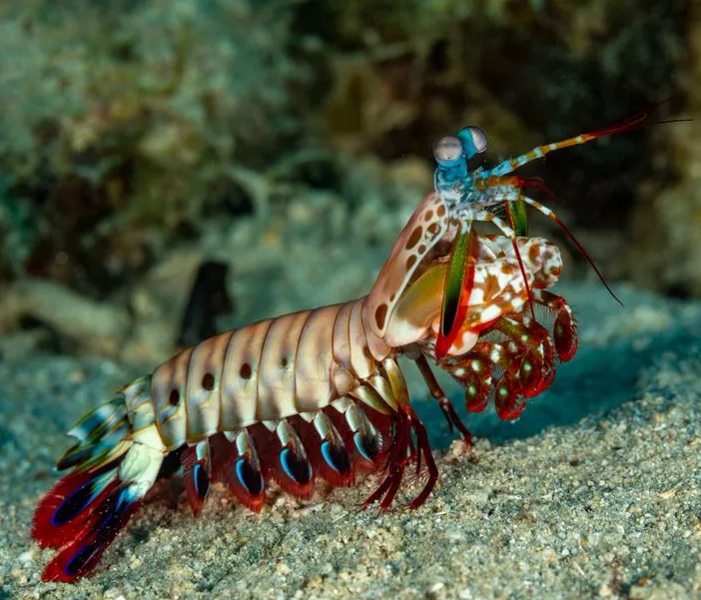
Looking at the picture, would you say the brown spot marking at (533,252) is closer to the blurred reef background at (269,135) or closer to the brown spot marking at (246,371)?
the brown spot marking at (246,371)

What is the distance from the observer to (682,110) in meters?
5.86

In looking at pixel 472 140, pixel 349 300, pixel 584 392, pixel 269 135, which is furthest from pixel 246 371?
pixel 269 135

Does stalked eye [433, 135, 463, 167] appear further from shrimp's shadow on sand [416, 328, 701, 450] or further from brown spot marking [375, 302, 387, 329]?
shrimp's shadow on sand [416, 328, 701, 450]

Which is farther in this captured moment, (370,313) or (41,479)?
(41,479)

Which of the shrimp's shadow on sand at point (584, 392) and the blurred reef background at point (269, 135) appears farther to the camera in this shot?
the blurred reef background at point (269, 135)

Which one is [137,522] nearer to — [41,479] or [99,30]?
[41,479]

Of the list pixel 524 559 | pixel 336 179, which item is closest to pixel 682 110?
pixel 336 179

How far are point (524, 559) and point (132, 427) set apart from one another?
1.64 m

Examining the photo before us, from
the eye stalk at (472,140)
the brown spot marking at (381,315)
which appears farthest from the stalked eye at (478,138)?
the brown spot marking at (381,315)

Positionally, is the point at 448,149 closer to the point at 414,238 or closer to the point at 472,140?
the point at 472,140

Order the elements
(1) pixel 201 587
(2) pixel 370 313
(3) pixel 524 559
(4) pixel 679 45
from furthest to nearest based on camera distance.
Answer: (4) pixel 679 45, (2) pixel 370 313, (1) pixel 201 587, (3) pixel 524 559

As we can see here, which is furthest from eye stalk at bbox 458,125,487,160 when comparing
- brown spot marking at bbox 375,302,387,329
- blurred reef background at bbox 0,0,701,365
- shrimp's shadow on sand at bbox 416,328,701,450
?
blurred reef background at bbox 0,0,701,365

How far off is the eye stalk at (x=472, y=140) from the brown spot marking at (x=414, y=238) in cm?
29

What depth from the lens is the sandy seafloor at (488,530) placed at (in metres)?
2.28
